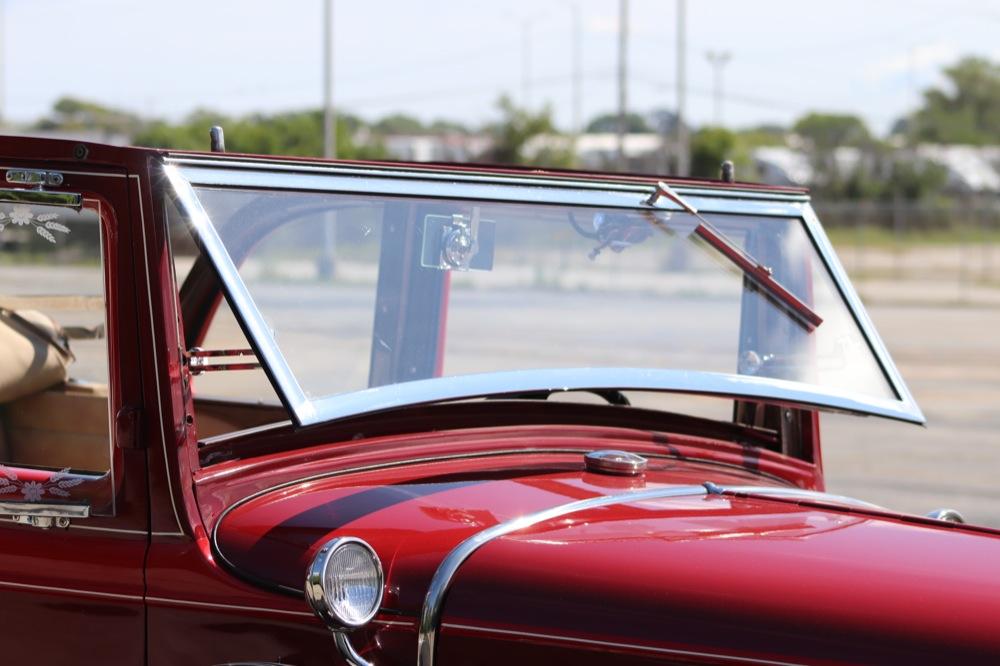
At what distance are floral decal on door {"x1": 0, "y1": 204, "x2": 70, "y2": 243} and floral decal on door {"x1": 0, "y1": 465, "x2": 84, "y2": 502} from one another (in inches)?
17.0

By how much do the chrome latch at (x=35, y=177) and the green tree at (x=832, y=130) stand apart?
2240 inches

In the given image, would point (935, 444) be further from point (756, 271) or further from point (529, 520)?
point (529, 520)

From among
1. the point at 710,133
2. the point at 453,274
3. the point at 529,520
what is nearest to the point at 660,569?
the point at 529,520

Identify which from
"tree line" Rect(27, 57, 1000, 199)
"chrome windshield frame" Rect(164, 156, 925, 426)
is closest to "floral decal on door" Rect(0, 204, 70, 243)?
"chrome windshield frame" Rect(164, 156, 925, 426)

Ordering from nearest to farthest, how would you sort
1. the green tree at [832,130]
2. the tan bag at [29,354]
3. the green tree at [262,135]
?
1. the tan bag at [29,354]
2. the green tree at [262,135]
3. the green tree at [832,130]

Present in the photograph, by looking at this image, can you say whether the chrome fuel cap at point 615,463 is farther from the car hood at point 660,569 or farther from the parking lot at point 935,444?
the parking lot at point 935,444

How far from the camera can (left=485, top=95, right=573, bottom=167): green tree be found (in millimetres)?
37250

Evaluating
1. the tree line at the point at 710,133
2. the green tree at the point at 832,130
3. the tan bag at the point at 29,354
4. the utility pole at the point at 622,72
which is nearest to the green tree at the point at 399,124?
the tree line at the point at 710,133

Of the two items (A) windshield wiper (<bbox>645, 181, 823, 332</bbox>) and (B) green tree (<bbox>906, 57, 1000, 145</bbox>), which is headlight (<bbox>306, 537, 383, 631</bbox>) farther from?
(B) green tree (<bbox>906, 57, 1000, 145</bbox>)

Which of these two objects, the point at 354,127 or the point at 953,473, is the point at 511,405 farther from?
the point at 354,127

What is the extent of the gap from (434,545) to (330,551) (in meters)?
0.22

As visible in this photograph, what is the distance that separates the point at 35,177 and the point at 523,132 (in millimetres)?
35680

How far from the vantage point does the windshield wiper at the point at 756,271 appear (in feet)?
9.12

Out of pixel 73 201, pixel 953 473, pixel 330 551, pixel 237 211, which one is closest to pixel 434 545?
pixel 330 551
